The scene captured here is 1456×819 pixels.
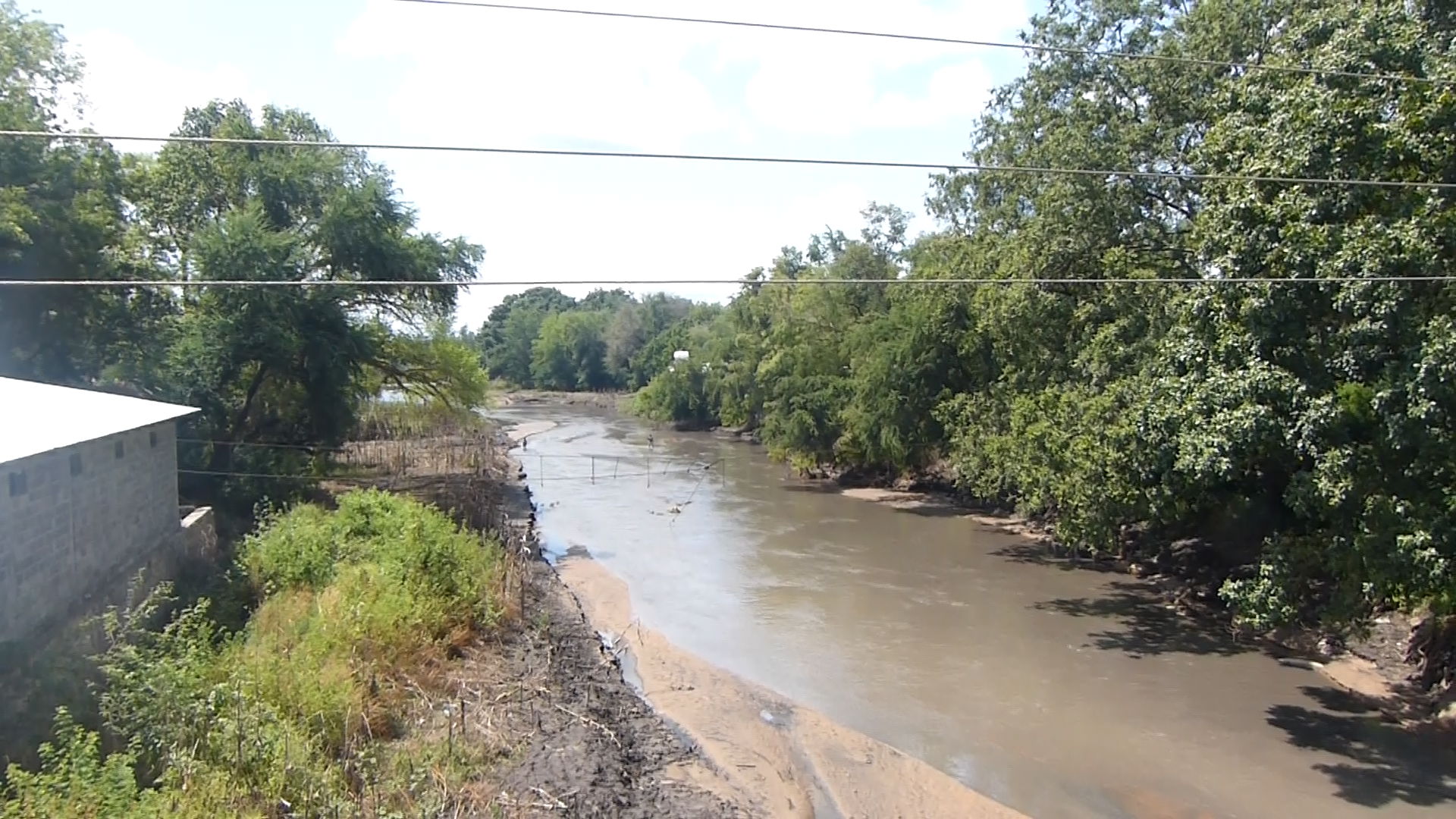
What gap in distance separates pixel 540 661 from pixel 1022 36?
17258 mm

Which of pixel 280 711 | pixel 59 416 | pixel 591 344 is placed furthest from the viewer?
pixel 591 344

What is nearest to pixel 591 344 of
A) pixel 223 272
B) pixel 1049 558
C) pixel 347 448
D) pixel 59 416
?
pixel 347 448

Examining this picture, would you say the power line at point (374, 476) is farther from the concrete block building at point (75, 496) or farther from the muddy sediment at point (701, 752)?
the muddy sediment at point (701, 752)

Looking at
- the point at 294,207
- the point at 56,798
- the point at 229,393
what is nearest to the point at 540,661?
the point at 56,798

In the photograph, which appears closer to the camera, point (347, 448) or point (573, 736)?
point (573, 736)

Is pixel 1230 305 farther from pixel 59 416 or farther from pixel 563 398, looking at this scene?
pixel 563 398

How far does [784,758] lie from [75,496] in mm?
8972

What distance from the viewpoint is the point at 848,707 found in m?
14.3

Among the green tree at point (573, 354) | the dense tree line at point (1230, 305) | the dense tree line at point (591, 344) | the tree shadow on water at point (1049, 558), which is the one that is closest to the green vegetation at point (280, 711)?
the dense tree line at point (1230, 305)

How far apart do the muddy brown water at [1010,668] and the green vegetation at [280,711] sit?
6005 millimetres

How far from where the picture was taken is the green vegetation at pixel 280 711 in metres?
7.39

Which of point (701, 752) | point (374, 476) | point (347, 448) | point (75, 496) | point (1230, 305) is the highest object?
point (1230, 305)

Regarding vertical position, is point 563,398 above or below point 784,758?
above

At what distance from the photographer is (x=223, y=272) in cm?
2264
